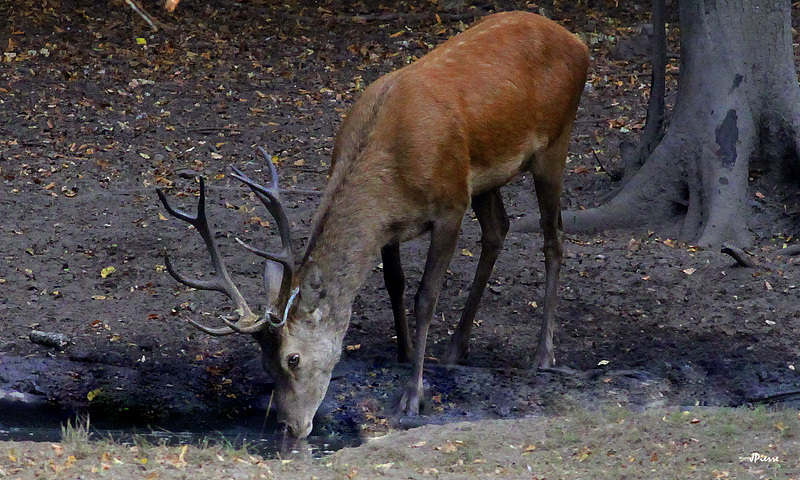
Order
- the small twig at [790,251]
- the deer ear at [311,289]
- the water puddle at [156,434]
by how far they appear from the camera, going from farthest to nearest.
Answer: the small twig at [790,251] → the deer ear at [311,289] → the water puddle at [156,434]

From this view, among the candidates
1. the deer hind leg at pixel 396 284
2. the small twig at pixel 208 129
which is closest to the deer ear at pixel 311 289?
the deer hind leg at pixel 396 284

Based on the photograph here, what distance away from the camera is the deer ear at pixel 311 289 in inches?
239

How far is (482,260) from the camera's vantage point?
721 cm

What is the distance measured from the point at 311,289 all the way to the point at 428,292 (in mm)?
808

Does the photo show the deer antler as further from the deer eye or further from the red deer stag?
the deer eye

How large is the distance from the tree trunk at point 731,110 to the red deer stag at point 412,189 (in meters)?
1.96

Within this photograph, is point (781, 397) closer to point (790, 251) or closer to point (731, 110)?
point (790, 251)

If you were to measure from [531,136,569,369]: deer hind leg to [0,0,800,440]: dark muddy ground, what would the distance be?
10.5 inches

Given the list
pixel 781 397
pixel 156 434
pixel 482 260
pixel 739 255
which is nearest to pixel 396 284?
pixel 482 260

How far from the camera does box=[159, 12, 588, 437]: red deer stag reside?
237 inches

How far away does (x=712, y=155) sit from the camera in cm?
855

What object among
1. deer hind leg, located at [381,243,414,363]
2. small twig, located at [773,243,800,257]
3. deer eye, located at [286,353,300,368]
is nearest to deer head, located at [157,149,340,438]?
deer eye, located at [286,353,300,368]

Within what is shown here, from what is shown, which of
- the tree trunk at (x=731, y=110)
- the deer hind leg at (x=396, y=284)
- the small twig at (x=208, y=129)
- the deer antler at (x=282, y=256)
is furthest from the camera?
the small twig at (x=208, y=129)

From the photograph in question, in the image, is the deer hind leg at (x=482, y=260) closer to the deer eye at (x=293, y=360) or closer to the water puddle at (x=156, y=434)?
the water puddle at (x=156, y=434)
